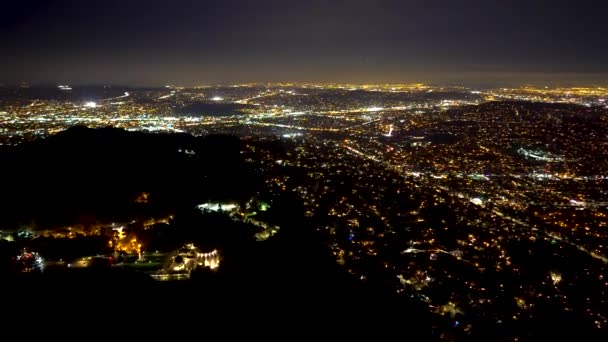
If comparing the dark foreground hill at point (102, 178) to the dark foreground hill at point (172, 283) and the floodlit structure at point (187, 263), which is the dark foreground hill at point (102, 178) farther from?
the floodlit structure at point (187, 263)

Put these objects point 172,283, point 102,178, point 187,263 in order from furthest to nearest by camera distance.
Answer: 1. point 102,178
2. point 187,263
3. point 172,283

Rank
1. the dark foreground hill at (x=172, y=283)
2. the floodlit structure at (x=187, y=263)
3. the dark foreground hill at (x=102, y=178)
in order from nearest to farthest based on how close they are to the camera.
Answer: the dark foreground hill at (x=172, y=283), the floodlit structure at (x=187, y=263), the dark foreground hill at (x=102, y=178)

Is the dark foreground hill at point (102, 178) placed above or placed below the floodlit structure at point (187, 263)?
above

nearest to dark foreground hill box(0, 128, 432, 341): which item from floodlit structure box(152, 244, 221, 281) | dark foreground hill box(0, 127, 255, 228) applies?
dark foreground hill box(0, 127, 255, 228)

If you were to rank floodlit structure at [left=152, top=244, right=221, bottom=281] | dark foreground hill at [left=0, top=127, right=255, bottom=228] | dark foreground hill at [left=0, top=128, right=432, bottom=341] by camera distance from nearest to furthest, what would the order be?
dark foreground hill at [left=0, top=128, right=432, bottom=341]
floodlit structure at [left=152, top=244, right=221, bottom=281]
dark foreground hill at [left=0, top=127, right=255, bottom=228]

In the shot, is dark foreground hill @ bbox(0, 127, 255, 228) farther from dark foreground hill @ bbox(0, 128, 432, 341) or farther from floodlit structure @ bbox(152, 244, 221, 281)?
floodlit structure @ bbox(152, 244, 221, 281)

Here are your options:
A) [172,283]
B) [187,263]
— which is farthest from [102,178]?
[172,283]

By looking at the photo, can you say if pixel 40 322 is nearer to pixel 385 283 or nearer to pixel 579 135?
pixel 385 283

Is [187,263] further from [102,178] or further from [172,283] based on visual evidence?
[102,178]

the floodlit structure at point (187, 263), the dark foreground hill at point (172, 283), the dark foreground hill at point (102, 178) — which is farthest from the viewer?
the dark foreground hill at point (102, 178)

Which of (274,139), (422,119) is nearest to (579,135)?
(422,119)

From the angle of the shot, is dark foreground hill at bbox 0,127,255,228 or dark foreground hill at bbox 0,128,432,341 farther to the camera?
dark foreground hill at bbox 0,127,255,228

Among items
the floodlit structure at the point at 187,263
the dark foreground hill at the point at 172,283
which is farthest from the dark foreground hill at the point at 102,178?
the floodlit structure at the point at 187,263
